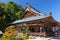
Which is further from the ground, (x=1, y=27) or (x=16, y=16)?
(x=16, y=16)

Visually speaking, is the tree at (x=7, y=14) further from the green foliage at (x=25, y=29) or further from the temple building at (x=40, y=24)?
the green foliage at (x=25, y=29)

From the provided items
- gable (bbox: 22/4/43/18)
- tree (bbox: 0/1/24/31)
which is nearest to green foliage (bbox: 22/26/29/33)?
tree (bbox: 0/1/24/31)

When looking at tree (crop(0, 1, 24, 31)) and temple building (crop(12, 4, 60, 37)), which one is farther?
tree (crop(0, 1, 24, 31))

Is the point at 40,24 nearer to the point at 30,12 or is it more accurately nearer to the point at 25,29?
the point at 25,29

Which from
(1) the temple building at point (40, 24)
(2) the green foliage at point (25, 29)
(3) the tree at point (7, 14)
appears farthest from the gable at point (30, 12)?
(2) the green foliage at point (25, 29)

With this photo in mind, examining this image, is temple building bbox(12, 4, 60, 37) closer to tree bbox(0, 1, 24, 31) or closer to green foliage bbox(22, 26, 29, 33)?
green foliage bbox(22, 26, 29, 33)

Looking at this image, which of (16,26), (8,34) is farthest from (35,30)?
(8,34)

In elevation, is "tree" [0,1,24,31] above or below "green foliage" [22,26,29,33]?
above

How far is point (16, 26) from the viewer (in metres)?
29.7

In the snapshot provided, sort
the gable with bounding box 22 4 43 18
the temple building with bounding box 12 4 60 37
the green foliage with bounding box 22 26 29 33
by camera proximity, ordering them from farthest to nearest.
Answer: the gable with bounding box 22 4 43 18 → the green foliage with bounding box 22 26 29 33 → the temple building with bounding box 12 4 60 37

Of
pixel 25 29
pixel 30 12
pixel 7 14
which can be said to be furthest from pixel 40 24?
pixel 7 14

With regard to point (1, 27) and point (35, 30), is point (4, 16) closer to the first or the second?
point (1, 27)

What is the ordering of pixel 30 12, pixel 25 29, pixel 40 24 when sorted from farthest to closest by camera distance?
1. pixel 30 12
2. pixel 25 29
3. pixel 40 24

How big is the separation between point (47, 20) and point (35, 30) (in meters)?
4.06
